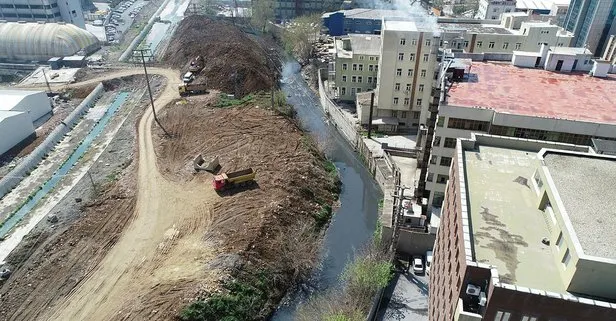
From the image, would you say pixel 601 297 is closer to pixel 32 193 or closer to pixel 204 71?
pixel 32 193

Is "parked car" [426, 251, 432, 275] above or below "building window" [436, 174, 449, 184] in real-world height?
below

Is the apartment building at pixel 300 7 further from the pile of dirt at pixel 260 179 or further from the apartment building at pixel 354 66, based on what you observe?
the pile of dirt at pixel 260 179

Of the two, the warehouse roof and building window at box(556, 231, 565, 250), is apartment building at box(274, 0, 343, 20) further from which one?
building window at box(556, 231, 565, 250)

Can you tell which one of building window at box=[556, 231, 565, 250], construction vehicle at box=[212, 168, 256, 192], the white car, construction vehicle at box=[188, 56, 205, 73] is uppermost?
building window at box=[556, 231, 565, 250]

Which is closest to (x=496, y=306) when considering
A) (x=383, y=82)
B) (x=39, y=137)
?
(x=383, y=82)


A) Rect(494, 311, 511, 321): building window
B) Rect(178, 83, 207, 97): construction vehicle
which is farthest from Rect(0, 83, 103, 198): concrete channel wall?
Rect(494, 311, 511, 321): building window

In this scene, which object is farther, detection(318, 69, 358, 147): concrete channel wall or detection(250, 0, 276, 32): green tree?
detection(250, 0, 276, 32): green tree
